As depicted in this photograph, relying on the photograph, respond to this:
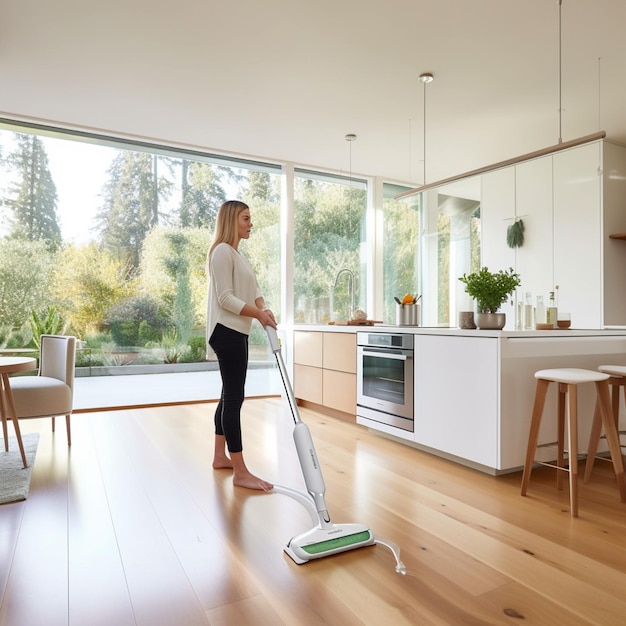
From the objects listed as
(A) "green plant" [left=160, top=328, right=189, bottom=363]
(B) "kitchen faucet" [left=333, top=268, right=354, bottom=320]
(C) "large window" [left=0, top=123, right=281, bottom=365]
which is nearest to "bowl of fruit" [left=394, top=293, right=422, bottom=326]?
(B) "kitchen faucet" [left=333, top=268, right=354, bottom=320]

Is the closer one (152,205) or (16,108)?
(16,108)

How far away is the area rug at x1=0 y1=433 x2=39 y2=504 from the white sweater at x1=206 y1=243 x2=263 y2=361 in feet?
3.59

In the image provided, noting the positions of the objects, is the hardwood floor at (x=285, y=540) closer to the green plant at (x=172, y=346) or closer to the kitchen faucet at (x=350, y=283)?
the green plant at (x=172, y=346)

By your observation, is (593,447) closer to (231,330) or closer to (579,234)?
(231,330)

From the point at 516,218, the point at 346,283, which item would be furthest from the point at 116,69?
the point at 516,218

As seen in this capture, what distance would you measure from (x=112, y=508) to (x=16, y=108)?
134 inches

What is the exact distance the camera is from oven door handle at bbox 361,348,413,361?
10.7 feet

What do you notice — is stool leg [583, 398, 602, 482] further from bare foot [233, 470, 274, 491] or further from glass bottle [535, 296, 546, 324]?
bare foot [233, 470, 274, 491]

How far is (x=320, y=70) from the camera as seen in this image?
335cm

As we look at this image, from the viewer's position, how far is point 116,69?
332 cm

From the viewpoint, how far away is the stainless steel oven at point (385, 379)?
326cm

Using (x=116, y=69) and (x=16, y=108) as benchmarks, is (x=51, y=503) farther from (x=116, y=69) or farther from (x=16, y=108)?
(x=16, y=108)

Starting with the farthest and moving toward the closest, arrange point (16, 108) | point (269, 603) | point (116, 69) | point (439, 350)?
point (16, 108) → point (116, 69) → point (439, 350) → point (269, 603)

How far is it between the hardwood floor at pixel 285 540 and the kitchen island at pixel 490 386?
159 millimetres
